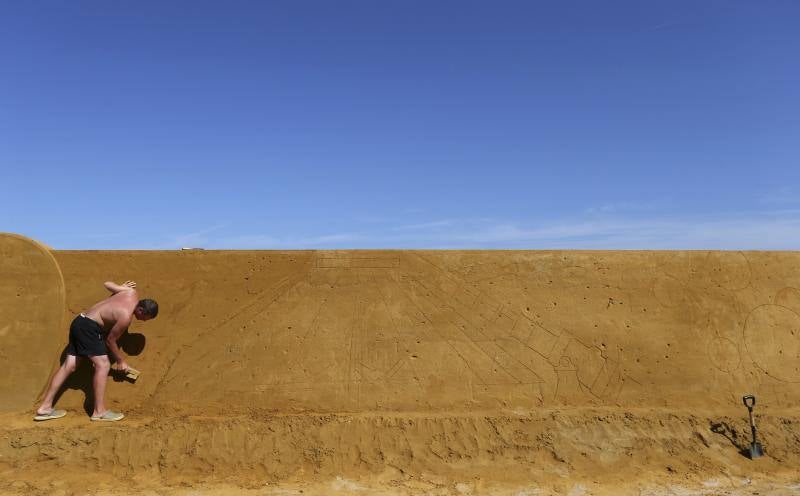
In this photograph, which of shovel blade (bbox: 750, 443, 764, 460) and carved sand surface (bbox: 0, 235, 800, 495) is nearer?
carved sand surface (bbox: 0, 235, 800, 495)

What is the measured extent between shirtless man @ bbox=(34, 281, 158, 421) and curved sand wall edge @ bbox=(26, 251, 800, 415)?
189mm

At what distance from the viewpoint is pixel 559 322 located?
620cm

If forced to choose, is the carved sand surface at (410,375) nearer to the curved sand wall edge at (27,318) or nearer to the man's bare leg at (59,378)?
the curved sand wall edge at (27,318)

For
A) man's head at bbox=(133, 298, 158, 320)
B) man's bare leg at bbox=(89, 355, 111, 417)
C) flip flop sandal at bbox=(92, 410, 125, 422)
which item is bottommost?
flip flop sandal at bbox=(92, 410, 125, 422)

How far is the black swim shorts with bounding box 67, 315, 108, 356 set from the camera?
542 centimetres

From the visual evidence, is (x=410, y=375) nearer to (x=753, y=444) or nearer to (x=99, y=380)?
(x=99, y=380)

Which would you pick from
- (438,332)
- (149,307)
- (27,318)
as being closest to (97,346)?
(149,307)

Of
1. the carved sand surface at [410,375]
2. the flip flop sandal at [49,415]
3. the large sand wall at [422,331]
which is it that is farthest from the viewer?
the large sand wall at [422,331]

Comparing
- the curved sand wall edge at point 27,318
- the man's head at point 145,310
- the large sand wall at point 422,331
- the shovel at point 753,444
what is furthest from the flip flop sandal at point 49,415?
the shovel at point 753,444

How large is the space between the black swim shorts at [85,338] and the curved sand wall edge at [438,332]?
370 mm

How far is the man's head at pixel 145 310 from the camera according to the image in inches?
223

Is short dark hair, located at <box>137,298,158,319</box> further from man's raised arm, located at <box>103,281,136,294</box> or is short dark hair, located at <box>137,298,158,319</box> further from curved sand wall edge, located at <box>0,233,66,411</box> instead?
curved sand wall edge, located at <box>0,233,66,411</box>

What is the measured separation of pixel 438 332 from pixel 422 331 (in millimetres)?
185

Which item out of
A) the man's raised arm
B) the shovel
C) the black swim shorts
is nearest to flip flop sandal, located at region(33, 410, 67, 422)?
the black swim shorts
